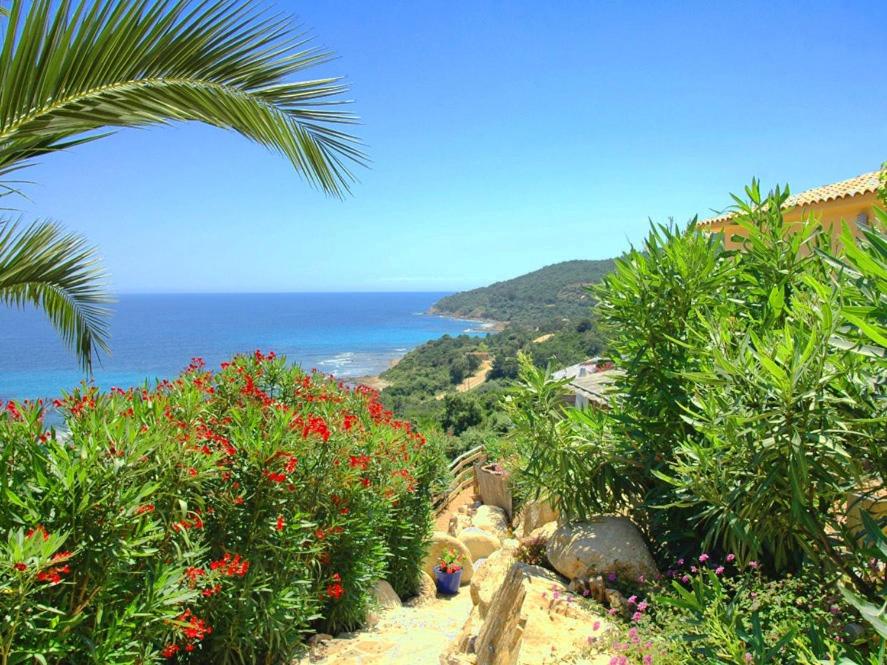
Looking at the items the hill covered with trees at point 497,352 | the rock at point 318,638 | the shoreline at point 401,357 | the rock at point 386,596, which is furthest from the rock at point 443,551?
the rock at point 318,638

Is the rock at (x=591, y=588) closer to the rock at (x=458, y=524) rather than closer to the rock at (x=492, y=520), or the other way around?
the rock at (x=492, y=520)

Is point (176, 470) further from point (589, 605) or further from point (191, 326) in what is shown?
point (191, 326)

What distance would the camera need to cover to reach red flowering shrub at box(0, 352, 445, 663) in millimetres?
2590

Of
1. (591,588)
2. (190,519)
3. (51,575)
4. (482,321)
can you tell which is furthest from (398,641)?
(482,321)

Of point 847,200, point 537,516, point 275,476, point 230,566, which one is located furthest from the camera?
point 847,200

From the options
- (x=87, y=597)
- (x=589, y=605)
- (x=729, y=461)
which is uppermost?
(x=729, y=461)

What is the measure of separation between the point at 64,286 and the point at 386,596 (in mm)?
4350

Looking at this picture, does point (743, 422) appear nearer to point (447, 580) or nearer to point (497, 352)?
point (447, 580)

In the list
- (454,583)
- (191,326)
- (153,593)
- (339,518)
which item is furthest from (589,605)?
(191,326)

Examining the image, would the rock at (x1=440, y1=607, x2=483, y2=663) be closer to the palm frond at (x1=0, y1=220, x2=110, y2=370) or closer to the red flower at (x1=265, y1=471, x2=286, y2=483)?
the red flower at (x1=265, y1=471, x2=286, y2=483)

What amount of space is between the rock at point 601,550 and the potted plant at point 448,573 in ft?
11.6

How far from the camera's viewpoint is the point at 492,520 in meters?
9.34

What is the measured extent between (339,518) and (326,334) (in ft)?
403

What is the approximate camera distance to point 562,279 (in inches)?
3337
